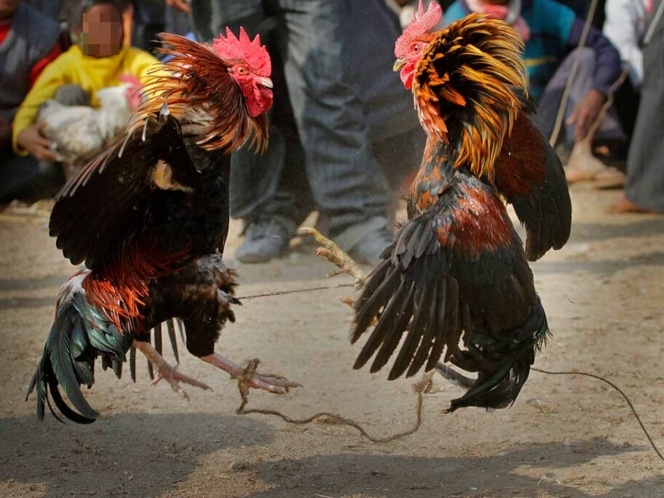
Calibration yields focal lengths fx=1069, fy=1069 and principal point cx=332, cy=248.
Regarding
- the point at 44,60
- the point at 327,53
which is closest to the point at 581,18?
the point at 327,53

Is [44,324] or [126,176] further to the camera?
[44,324]

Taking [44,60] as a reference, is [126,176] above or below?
above

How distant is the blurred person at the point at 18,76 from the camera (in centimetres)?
799

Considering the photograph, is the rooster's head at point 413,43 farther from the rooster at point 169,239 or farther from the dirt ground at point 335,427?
the dirt ground at point 335,427

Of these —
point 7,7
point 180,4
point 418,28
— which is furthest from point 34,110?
point 418,28

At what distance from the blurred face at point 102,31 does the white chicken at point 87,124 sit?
344mm

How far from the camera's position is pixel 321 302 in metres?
5.61

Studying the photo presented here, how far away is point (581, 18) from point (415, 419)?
5.75m

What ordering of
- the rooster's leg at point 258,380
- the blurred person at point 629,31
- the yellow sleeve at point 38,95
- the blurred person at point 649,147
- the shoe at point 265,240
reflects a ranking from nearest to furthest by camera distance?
1. the rooster's leg at point 258,380
2. the shoe at point 265,240
3. the blurred person at point 649,147
4. the yellow sleeve at point 38,95
5. the blurred person at point 629,31

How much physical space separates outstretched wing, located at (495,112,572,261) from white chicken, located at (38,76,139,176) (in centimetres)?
435

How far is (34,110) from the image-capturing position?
7.84 meters

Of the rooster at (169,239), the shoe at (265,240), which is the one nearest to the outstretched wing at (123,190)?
the rooster at (169,239)

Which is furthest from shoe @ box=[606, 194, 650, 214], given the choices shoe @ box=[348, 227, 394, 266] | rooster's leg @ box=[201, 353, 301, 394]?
rooster's leg @ box=[201, 353, 301, 394]

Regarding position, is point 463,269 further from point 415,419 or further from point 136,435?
point 136,435
